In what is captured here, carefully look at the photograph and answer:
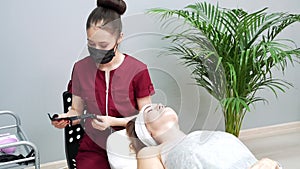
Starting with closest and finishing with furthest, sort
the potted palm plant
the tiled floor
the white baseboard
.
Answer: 1. the potted palm plant
2. the tiled floor
3. the white baseboard

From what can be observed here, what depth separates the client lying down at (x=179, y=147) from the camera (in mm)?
1385

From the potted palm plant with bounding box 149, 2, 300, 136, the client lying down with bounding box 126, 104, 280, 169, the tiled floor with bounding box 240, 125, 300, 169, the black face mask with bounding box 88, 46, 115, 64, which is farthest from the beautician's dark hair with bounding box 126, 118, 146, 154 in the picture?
the tiled floor with bounding box 240, 125, 300, 169

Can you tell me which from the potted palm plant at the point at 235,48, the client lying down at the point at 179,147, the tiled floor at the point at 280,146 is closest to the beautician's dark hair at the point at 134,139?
the client lying down at the point at 179,147

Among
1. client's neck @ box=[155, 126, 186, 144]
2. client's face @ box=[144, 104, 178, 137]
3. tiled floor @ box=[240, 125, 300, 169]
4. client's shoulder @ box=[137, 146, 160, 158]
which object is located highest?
client's face @ box=[144, 104, 178, 137]

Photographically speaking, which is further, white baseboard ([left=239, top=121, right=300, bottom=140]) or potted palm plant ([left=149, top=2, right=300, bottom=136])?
white baseboard ([left=239, top=121, right=300, bottom=140])

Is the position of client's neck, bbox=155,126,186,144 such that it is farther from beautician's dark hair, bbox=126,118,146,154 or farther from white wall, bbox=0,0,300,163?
white wall, bbox=0,0,300,163

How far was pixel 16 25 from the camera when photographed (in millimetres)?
2344

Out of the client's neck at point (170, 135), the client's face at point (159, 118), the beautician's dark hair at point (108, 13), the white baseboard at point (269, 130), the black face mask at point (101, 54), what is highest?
the beautician's dark hair at point (108, 13)

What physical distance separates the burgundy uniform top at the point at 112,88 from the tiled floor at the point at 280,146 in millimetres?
1362

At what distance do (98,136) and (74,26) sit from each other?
3.38 ft

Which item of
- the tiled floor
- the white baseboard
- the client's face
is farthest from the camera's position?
the white baseboard

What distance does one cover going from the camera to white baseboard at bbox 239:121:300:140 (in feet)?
9.78

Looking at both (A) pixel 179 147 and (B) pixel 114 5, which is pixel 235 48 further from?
(A) pixel 179 147

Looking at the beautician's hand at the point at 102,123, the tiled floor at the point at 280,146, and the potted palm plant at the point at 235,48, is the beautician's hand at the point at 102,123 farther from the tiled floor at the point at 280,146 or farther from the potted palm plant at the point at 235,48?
the tiled floor at the point at 280,146
